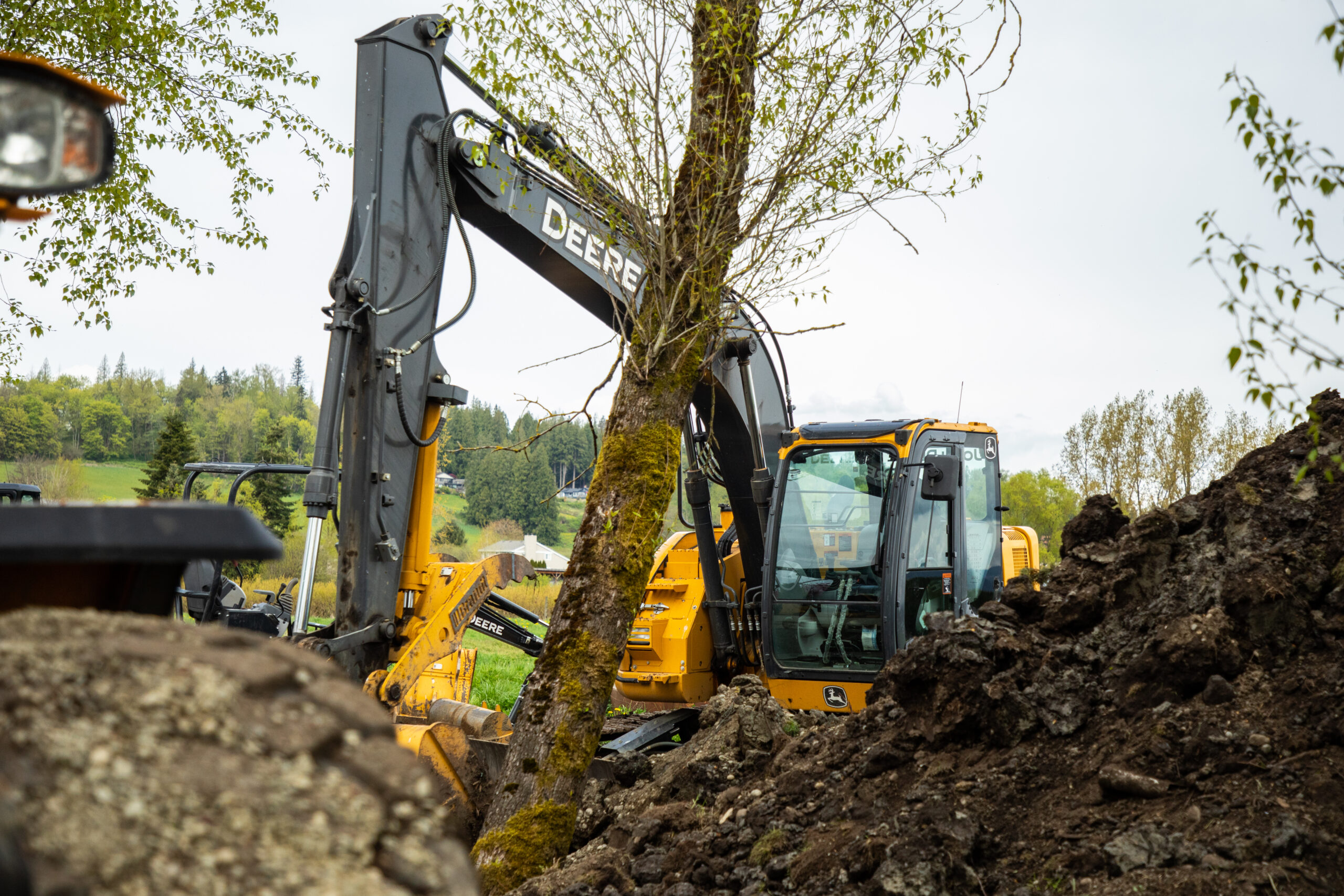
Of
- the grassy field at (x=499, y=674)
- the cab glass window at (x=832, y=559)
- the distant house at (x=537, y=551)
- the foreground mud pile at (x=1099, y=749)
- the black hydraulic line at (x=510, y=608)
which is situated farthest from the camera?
the distant house at (x=537, y=551)

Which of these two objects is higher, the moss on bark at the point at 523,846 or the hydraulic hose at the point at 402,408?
the hydraulic hose at the point at 402,408

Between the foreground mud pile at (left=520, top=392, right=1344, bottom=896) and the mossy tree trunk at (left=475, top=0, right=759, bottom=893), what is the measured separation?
45 centimetres

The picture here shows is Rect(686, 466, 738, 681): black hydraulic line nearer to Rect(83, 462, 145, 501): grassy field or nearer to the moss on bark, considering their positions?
the moss on bark

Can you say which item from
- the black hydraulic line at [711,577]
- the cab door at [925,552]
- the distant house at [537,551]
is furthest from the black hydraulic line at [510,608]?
the distant house at [537,551]

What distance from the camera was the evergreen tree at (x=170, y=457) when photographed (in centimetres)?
3903

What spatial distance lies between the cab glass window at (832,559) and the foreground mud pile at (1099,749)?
1.30m

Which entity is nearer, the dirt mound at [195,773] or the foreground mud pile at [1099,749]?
the dirt mound at [195,773]

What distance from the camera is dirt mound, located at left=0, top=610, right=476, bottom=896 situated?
Result: 3.98 ft

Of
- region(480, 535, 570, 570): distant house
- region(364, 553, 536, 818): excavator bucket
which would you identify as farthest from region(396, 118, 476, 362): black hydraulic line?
region(480, 535, 570, 570): distant house

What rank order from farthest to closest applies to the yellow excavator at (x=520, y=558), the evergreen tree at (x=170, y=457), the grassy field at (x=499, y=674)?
the evergreen tree at (x=170, y=457), the grassy field at (x=499, y=674), the yellow excavator at (x=520, y=558)

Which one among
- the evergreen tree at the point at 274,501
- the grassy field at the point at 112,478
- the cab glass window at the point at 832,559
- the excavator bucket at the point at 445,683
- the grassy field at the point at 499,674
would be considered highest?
the grassy field at the point at 112,478

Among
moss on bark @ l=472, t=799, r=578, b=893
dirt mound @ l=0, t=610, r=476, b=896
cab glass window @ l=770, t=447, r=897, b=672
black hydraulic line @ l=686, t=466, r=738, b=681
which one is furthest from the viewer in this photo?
black hydraulic line @ l=686, t=466, r=738, b=681

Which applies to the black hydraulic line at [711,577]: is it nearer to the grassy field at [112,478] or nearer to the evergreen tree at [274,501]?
the evergreen tree at [274,501]

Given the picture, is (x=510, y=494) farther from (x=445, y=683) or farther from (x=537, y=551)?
(x=445, y=683)
